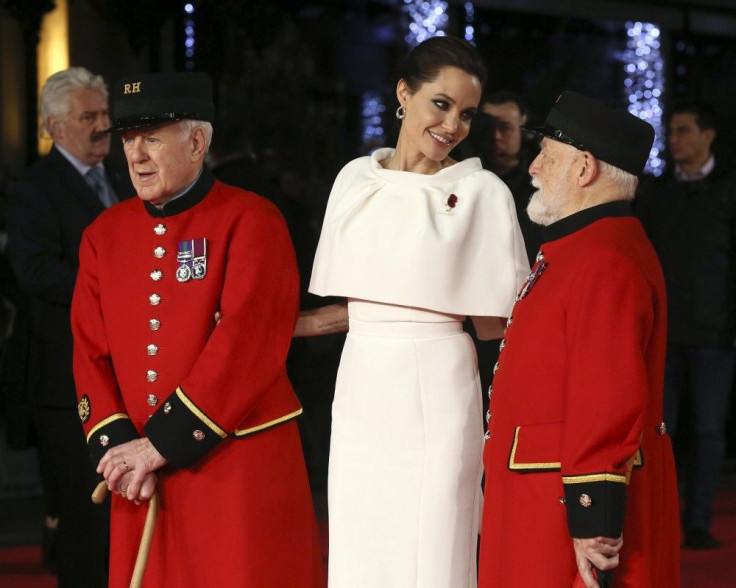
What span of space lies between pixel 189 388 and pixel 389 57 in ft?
19.8

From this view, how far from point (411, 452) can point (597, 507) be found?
0.63 m

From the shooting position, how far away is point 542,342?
2385mm

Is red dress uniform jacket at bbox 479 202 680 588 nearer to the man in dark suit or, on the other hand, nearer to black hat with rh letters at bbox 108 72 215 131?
black hat with rh letters at bbox 108 72 215 131

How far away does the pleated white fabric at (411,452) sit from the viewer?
2.78 meters

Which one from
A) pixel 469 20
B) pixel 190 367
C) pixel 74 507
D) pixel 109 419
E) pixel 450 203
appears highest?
pixel 469 20

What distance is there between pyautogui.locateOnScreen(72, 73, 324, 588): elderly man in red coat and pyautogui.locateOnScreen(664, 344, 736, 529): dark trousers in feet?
8.74

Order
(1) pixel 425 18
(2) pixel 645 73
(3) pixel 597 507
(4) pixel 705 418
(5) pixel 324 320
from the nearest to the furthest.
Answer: (3) pixel 597 507 < (5) pixel 324 320 < (4) pixel 705 418 < (1) pixel 425 18 < (2) pixel 645 73

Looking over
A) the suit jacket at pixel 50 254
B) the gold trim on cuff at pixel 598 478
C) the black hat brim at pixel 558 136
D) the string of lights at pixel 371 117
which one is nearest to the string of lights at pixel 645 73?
the string of lights at pixel 371 117

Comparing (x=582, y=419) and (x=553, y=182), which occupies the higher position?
(x=553, y=182)

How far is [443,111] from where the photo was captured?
288cm

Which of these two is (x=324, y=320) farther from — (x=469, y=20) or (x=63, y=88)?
(x=469, y=20)

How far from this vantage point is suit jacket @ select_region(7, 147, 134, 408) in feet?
12.1

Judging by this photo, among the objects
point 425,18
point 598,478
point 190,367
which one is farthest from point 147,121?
point 425,18

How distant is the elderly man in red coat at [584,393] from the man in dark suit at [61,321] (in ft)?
5.20
